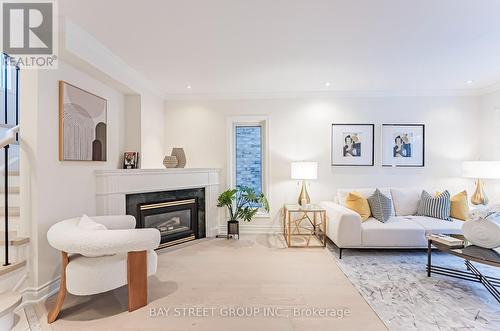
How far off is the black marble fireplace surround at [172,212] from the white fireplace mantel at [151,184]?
0.09 meters

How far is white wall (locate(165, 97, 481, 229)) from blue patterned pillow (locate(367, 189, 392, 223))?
653 mm

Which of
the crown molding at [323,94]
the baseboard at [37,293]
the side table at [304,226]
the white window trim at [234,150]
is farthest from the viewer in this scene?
the white window trim at [234,150]

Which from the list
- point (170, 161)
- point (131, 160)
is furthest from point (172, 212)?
point (131, 160)

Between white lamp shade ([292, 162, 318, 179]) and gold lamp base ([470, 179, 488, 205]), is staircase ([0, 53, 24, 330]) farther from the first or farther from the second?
gold lamp base ([470, 179, 488, 205])

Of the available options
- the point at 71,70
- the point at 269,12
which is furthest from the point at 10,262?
the point at 269,12

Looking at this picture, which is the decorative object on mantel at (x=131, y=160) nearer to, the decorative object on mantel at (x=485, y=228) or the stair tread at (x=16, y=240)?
the stair tread at (x=16, y=240)

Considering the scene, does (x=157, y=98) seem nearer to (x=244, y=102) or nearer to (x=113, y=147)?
(x=113, y=147)

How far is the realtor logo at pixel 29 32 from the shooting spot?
1930mm

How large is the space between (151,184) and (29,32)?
1.98m

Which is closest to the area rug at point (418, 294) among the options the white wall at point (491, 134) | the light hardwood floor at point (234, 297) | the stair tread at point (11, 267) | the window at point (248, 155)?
the light hardwood floor at point (234, 297)

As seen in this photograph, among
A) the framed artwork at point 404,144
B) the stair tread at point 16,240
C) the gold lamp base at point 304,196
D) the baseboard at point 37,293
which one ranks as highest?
the framed artwork at point 404,144

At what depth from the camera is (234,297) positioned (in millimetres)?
2207

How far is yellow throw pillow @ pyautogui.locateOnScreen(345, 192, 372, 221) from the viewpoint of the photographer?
11.1ft

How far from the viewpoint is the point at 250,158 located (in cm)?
439
